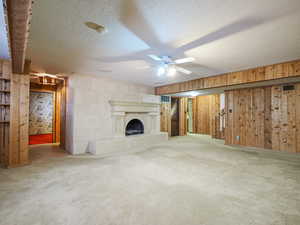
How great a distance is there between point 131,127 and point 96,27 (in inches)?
167

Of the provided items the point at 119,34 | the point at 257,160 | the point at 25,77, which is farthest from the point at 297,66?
the point at 25,77

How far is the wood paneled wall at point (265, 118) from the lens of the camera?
425cm

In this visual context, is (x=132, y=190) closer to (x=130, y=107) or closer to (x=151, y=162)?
(x=151, y=162)

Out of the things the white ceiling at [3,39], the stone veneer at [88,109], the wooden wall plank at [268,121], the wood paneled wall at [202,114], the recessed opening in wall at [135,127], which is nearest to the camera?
the white ceiling at [3,39]

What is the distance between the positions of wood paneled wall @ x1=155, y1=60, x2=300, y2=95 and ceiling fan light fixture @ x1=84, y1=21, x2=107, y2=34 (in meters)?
3.47

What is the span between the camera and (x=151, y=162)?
11.1ft

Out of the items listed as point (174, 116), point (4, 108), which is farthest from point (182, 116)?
point (4, 108)

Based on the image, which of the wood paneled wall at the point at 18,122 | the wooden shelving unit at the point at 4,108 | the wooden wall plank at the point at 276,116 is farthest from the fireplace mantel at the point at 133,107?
the wooden wall plank at the point at 276,116

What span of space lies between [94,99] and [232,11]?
3.95m

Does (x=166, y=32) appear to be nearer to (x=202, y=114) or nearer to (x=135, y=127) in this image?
(x=135, y=127)

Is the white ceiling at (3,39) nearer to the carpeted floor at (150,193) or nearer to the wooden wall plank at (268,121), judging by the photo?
the carpeted floor at (150,193)

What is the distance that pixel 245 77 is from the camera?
12.4ft

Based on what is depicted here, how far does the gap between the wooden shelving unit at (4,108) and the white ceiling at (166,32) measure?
615mm

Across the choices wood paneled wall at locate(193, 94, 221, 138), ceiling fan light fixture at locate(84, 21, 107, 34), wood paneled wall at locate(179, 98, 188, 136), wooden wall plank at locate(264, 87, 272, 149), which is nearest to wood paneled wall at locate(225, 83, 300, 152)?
wooden wall plank at locate(264, 87, 272, 149)
